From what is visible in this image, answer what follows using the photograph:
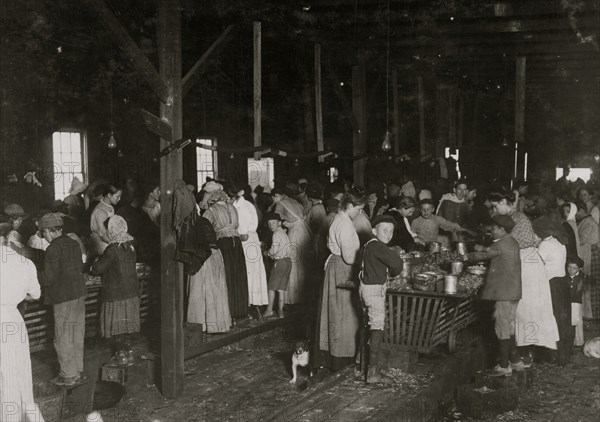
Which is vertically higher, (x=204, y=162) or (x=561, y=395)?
(x=204, y=162)

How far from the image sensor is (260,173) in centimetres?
2022

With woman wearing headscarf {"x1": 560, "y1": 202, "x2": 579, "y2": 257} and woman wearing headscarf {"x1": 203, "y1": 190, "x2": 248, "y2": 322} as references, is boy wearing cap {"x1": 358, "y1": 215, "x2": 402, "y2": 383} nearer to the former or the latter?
woman wearing headscarf {"x1": 203, "y1": 190, "x2": 248, "y2": 322}

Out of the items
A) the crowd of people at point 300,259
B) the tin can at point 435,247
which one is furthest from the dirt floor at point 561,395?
the tin can at point 435,247

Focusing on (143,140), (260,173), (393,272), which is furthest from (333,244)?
(260,173)

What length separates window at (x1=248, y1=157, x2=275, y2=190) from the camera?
19859 mm

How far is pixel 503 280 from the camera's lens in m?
7.89

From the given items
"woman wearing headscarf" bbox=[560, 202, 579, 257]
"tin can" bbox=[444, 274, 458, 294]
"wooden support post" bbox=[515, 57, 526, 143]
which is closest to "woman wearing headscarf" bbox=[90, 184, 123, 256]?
"tin can" bbox=[444, 274, 458, 294]

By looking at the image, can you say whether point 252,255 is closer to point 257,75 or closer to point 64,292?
point 257,75

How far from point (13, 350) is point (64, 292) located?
4.42ft

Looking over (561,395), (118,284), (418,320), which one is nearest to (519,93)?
(561,395)

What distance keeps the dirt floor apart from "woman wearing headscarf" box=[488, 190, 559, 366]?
44 cm

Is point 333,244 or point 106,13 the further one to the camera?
point 333,244

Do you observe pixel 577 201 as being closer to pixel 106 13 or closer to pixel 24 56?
pixel 106 13

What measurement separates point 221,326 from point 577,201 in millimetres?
7184
